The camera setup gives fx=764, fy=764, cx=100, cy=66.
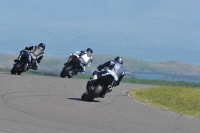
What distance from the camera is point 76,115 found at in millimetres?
16984

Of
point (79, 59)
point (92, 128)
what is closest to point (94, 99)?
point (92, 128)

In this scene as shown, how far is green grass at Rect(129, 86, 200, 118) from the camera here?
22.6 m

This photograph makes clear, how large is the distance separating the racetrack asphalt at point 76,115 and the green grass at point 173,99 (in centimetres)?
73

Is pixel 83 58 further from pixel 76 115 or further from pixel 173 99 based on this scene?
pixel 76 115

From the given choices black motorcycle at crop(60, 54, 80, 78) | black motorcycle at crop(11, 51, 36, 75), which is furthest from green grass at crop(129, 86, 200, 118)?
black motorcycle at crop(60, 54, 80, 78)

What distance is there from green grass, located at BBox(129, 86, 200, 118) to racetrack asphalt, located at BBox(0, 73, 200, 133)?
2.41 ft

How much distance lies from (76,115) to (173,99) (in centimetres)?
989

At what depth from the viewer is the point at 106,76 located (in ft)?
72.6

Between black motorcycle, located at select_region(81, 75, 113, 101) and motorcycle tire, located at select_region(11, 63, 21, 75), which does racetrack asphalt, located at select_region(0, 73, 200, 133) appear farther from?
motorcycle tire, located at select_region(11, 63, 21, 75)

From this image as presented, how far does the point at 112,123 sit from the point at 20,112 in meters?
1.99

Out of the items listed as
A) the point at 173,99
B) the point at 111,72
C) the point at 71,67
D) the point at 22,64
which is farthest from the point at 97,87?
the point at 71,67

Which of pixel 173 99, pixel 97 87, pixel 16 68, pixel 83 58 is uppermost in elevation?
pixel 83 58

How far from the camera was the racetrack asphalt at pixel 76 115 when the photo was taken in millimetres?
14258

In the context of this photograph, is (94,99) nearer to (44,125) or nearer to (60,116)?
(60,116)
